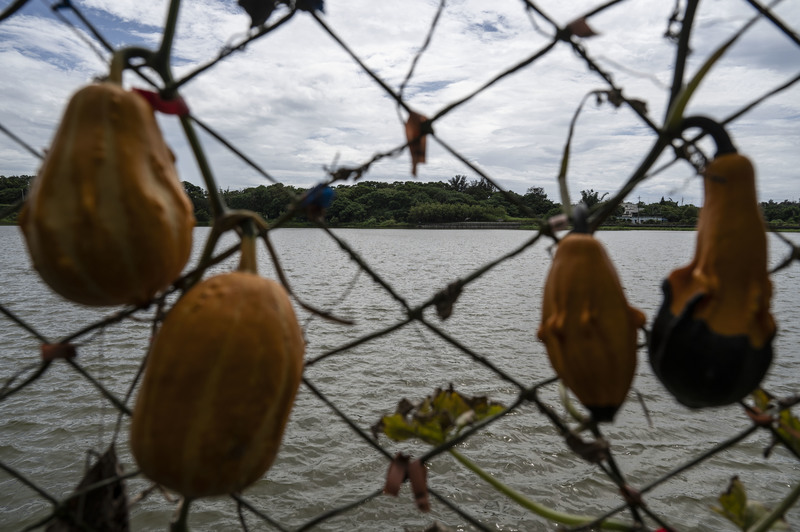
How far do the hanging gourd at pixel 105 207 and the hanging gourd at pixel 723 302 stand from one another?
2.36 ft

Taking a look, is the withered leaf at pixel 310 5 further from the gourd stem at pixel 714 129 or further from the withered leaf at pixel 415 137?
the gourd stem at pixel 714 129

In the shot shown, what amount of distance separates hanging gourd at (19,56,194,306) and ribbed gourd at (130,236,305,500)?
0.08m

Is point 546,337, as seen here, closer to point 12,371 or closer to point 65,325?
point 12,371

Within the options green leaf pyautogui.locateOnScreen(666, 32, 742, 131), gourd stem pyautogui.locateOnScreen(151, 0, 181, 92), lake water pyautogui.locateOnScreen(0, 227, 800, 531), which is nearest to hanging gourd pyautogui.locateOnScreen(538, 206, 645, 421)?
green leaf pyautogui.locateOnScreen(666, 32, 742, 131)

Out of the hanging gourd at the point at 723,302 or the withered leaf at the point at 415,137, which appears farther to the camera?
the withered leaf at the point at 415,137

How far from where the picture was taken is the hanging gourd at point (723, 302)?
0.79m

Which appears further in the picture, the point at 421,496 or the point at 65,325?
the point at 65,325

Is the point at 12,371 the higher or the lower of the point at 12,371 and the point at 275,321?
the lower

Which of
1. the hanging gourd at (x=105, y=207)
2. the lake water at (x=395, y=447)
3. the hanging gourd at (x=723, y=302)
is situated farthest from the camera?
the lake water at (x=395, y=447)

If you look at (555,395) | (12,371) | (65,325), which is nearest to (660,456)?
(555,395)

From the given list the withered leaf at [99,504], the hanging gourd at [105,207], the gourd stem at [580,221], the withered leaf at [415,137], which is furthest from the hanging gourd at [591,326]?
the withered leaf at [99,504]

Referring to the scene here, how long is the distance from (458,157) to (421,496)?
623mm

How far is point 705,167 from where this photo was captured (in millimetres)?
890

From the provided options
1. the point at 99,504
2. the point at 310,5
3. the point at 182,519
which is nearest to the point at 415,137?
the point at 310,5
